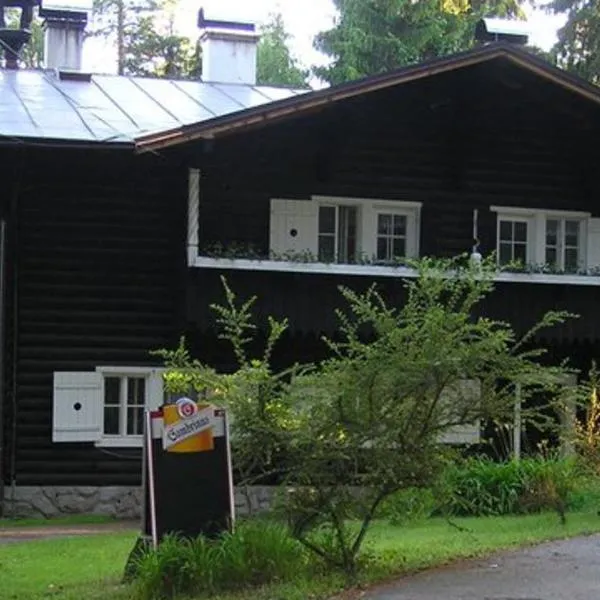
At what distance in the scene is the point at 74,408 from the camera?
58.3 feet

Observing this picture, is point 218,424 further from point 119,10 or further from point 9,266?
point 119,10

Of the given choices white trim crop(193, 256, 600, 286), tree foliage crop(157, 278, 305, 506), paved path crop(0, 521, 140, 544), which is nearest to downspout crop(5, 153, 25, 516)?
paved path crop(0, 521, 140, 544)

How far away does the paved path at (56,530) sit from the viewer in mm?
15477

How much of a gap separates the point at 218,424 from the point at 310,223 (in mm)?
8805

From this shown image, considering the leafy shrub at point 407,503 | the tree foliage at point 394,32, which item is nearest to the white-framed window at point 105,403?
the leafy shrub at point 407,503

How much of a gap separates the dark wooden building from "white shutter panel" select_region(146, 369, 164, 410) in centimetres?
3

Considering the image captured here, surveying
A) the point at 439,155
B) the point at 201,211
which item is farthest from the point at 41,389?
the point at 439,155

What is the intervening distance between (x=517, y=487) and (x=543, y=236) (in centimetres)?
538

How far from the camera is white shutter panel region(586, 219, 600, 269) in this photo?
1975 cm

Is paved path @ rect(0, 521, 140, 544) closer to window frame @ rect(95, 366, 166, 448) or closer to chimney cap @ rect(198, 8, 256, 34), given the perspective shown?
window frame @ rect(95, 366, 166, 448)

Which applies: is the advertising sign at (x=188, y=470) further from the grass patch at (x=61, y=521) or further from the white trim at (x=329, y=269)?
the grass patch at (x=61, y=521)

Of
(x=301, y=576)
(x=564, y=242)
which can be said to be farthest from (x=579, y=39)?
(x=301, y=576)

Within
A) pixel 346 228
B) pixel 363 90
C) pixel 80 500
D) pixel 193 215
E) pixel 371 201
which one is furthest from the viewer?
pixel 346 228

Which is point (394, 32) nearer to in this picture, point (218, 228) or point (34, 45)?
point (34, 45)
